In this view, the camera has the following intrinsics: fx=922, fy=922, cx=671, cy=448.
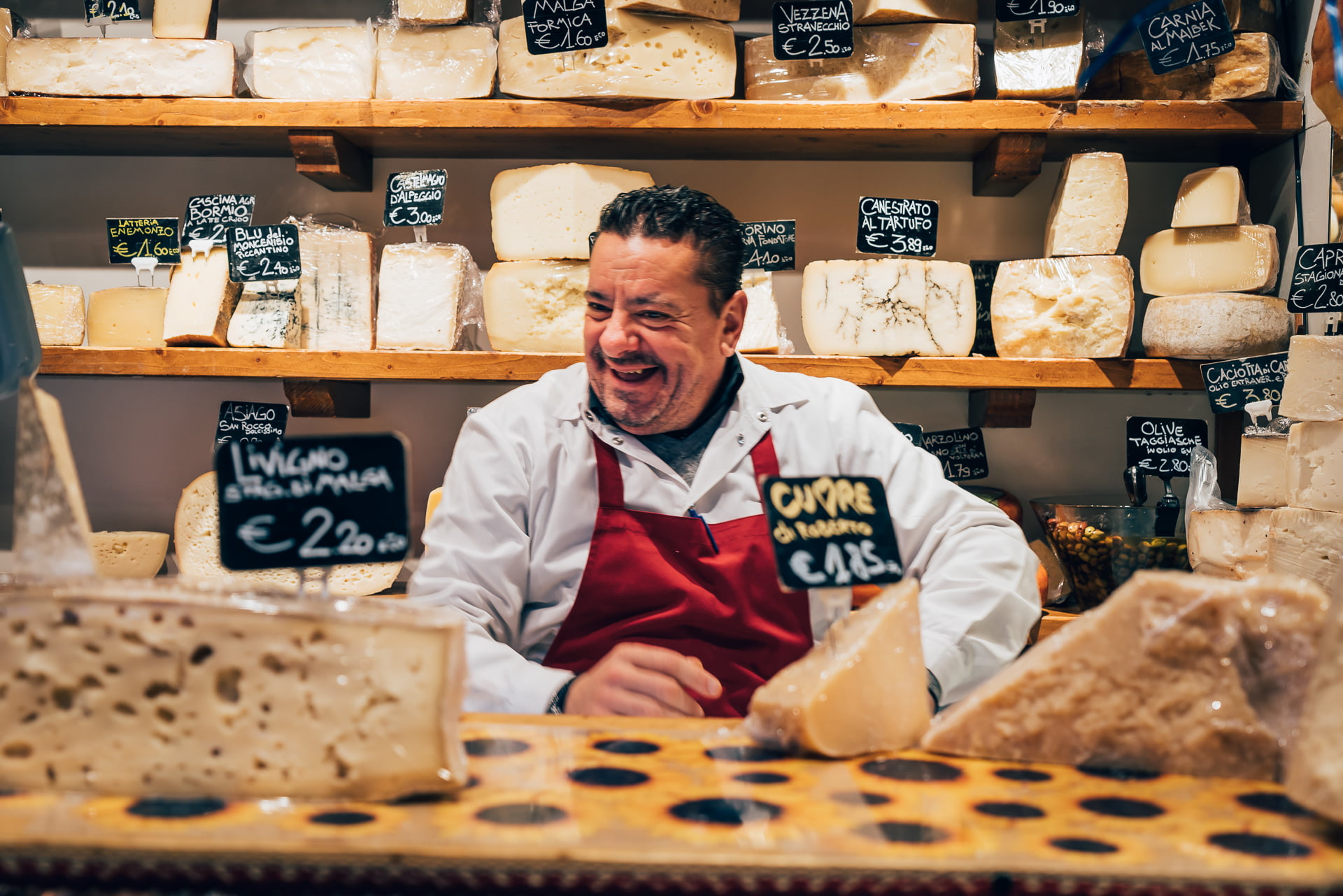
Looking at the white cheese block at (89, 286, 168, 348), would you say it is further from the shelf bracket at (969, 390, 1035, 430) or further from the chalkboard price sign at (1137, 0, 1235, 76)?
the chalkboard price sign at (1137, 0, 1235, 76)

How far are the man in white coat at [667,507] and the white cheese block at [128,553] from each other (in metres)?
1.21

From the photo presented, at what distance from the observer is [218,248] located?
2.38 metres

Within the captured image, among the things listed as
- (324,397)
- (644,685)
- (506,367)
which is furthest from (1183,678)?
(324,397)

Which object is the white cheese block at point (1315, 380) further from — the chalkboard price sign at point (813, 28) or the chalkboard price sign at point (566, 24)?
the chalkboard price sign at point (566, 24)

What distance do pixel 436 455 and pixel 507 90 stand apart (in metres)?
1.05

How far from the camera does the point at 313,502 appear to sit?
860 mm

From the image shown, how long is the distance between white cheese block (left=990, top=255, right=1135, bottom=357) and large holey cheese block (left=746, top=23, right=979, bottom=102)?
48 centimetres

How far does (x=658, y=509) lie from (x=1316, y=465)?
1.09 meters

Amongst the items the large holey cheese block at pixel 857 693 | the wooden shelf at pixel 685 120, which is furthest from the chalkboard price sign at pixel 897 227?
the large holey cheese block at pixel 857 693

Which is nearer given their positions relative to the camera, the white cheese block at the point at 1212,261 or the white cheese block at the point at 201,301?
the white cheese block at the point at 1212,261

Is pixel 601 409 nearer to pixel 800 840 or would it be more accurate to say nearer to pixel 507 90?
pixel 507 90

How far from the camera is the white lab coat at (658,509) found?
5.36 ft

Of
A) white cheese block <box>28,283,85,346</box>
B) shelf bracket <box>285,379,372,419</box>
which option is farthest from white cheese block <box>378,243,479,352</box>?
white cheese block <box>28,283,85,346</box>

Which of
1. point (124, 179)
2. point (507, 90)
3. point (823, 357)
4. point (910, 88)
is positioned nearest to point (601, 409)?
point (823, 357)
